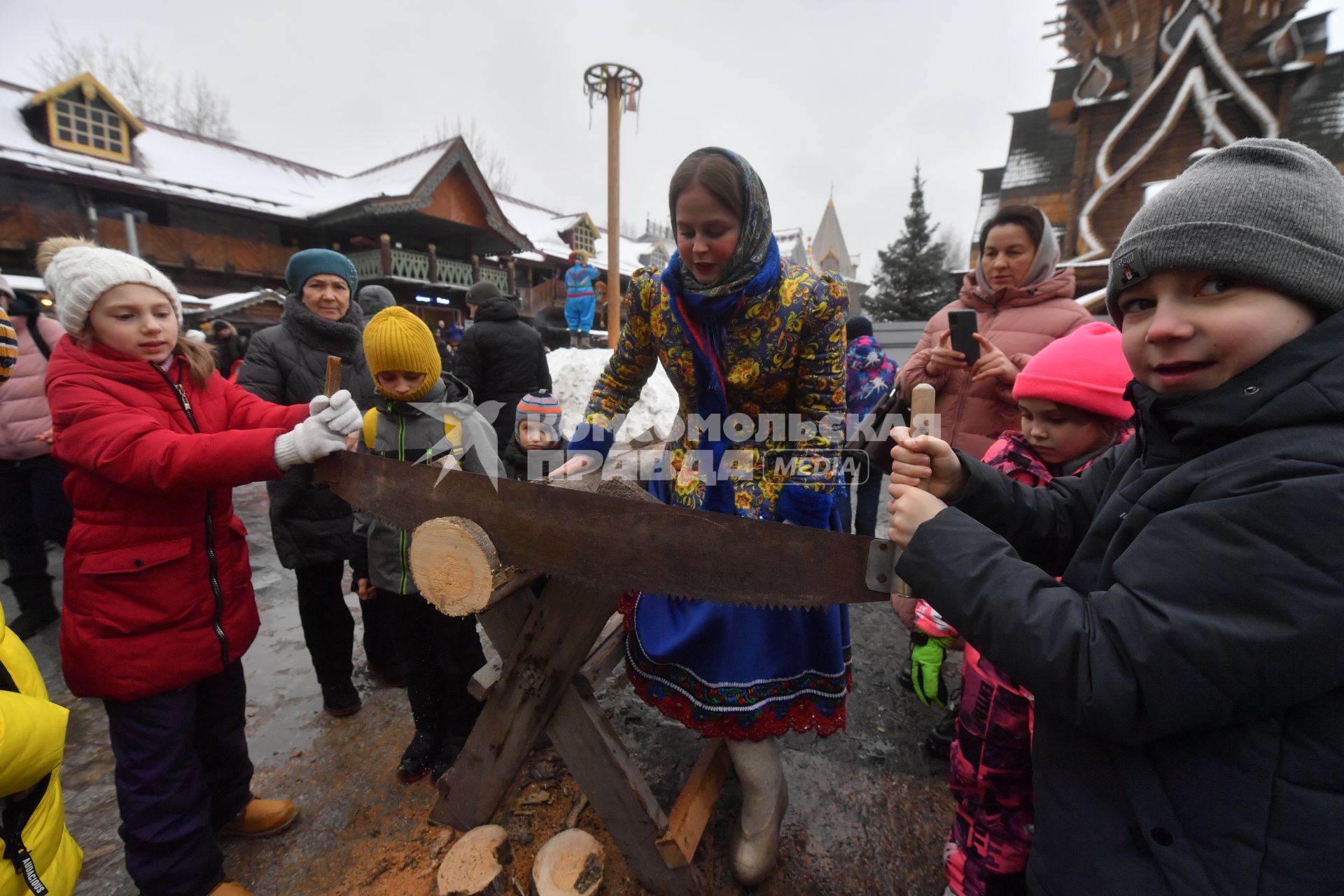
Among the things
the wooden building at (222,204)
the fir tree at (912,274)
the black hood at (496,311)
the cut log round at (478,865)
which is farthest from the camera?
the fir tree at (912,274)

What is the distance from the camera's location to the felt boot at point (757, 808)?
1809 millimetres

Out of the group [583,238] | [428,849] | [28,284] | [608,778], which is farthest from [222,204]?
[608,778]

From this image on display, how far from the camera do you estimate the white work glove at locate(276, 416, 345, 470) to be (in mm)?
1601

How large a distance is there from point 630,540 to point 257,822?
1.92 meters

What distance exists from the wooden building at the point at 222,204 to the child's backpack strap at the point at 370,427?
11.5 m

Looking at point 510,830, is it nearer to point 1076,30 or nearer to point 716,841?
point 716,841

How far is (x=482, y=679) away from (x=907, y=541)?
159 cm

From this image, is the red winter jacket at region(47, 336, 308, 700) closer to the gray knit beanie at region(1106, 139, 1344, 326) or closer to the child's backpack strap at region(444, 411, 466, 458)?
the child's backpack strap at region(444, 411, 466, 458)

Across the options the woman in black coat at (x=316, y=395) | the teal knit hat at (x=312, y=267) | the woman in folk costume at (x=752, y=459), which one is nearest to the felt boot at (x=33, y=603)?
the woman in black coat at (x=316, y=395)

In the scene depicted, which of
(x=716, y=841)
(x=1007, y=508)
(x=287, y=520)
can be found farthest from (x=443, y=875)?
(x=1007, y=508)

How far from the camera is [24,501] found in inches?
142

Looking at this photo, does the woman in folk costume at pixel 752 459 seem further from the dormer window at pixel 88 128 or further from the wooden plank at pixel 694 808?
the dormer window at pixel 88 128

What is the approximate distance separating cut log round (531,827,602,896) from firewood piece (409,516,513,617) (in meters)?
1.03

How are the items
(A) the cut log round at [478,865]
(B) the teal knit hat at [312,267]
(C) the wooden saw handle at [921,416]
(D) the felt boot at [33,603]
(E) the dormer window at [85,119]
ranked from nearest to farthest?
(C) the wooden saw handle at [921,416] → (A) the cut log round at [478,865] → (B) the teal knit hat at [312,267] → (D) the felt boot at [33,603] → (E) the dormer window at [85,119]
